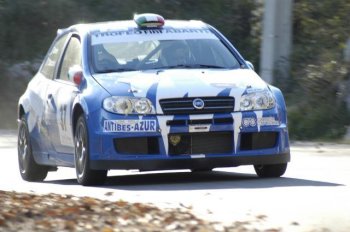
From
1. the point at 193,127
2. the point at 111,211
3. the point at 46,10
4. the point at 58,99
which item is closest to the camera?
the point at 111,211

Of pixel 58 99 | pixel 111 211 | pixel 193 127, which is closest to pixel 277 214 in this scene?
pixel 111 211

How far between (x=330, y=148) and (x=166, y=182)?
17.5ft

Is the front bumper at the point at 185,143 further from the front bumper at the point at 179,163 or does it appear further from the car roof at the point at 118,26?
the car roof at the point at 118,26

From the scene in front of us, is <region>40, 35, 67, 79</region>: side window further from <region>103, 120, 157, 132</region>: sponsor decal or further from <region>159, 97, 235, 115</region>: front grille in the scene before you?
<region>159, 97, 235, 115</region>: front grille

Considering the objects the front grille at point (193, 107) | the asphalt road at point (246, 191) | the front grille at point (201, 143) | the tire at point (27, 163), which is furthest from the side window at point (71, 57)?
the front grille at point (201, 143)

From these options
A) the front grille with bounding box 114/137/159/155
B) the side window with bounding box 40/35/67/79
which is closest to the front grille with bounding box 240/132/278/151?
the front grille with bounding box 114/137/159/155

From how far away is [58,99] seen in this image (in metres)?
13.7

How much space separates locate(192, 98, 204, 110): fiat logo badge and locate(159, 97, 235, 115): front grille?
20 millimetres

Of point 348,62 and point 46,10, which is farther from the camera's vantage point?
point 46,10

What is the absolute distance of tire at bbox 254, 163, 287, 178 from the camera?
1320 cm

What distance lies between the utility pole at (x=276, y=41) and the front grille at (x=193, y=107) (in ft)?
33.0

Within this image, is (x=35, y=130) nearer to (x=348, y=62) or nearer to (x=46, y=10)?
(x=348, y=62)

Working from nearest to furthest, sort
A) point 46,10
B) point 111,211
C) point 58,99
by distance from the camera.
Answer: point 111,211
point 58,99
point 46,10

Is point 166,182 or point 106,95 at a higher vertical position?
point 106,95
